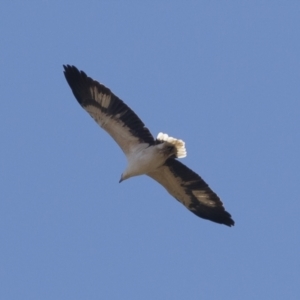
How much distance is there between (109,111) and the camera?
759 inches

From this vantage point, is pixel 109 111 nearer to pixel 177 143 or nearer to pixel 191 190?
pixel 177 143

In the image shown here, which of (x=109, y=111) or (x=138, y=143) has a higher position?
(x=109, y=111)

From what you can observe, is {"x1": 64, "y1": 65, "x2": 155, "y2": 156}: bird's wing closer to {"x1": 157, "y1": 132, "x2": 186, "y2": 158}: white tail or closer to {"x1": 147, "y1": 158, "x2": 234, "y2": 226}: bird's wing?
{"x1": 157, "y1": 132, "x2": 186, "y2": 158}: white tail

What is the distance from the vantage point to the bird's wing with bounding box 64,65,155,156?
755 inches

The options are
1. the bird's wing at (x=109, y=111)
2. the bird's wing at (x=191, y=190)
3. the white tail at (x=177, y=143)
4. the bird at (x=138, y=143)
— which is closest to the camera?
the white tail at (x=177, y=143)

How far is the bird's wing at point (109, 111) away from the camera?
19.2 metres

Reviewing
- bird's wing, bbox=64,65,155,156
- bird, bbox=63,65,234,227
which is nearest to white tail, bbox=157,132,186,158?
bird, bbox=63,65,234,227

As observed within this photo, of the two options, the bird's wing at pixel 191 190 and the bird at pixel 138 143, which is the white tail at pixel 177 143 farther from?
the bird's wing at pixel 191 190

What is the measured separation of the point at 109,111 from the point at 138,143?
29.6 inches

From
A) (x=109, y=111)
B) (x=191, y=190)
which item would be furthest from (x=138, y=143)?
(x=191, y=190)

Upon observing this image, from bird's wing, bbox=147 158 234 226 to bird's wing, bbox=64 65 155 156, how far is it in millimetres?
634

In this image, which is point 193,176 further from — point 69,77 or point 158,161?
point 69,77

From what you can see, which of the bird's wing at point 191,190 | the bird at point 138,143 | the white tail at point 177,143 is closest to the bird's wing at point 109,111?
the bird at point 138,143

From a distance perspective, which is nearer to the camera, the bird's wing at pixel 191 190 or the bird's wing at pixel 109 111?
the bird's wing at pixel 109 111
